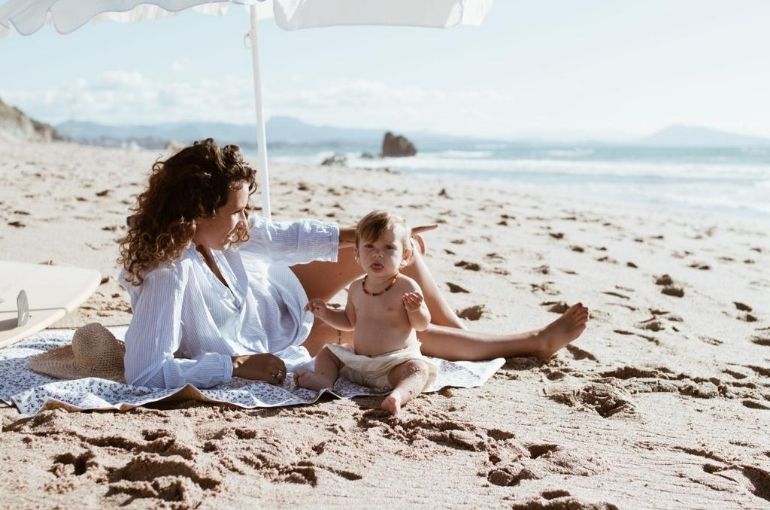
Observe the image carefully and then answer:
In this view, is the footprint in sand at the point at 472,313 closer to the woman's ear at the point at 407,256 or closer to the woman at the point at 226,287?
the woman at the point at 226,287

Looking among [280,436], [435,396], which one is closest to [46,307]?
[280,436]

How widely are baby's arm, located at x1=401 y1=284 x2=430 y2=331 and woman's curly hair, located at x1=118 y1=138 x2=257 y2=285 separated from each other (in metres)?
0.77

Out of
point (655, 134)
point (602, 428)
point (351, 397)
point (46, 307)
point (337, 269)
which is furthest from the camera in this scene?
point (655, 134)

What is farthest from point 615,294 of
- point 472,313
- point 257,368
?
point 257,368

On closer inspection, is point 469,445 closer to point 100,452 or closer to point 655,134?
point 100,452

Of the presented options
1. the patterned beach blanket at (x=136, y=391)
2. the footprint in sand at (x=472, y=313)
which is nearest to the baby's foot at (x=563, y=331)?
the patterned beach blanket at (x=136, y=391)

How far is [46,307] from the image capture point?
3.36m

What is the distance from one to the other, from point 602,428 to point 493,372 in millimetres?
673

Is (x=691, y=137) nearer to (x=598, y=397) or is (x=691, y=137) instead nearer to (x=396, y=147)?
(x=396, y=147)

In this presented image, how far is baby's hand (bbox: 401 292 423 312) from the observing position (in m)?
3.04

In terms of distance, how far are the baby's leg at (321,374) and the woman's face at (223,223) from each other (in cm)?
59

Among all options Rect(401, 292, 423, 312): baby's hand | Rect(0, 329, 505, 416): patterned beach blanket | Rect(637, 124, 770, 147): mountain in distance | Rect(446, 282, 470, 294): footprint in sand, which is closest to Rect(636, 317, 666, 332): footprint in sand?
Rect(446, 282, 470, 294): footprint in sand

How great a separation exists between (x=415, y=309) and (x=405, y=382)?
276 mm

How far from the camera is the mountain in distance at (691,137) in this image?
5964cm
